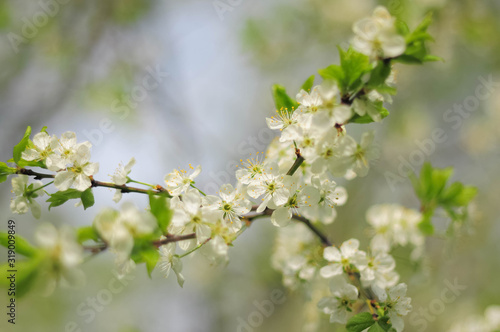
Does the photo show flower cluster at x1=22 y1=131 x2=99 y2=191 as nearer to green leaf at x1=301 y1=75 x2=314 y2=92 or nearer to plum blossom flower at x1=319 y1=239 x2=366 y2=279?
green leaf at x1=301 y1=75 x2=314 y2=92

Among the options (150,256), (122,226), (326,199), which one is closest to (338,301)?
(326,199)

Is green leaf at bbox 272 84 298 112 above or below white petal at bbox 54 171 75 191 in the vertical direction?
above

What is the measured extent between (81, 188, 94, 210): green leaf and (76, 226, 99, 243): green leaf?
0.37 m

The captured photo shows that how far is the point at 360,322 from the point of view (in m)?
1.37

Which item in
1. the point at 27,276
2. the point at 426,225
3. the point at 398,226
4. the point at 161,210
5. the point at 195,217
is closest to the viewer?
the point at 27,276

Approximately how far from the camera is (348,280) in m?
1.58

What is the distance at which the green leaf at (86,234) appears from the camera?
3.36ft

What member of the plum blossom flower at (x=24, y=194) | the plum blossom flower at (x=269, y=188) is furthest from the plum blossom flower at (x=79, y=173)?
the plum blossom flower at (x=269, y=188)

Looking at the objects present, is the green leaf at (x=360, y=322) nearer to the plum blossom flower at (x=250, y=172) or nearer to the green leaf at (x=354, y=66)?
the plum blossom flower at (x=250, y=172)

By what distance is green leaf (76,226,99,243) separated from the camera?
102 cm

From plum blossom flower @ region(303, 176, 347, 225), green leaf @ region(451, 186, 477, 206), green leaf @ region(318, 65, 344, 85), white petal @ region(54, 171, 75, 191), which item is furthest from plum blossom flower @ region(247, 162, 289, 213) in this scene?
green leaf @ region(451, 186, 477, 206)

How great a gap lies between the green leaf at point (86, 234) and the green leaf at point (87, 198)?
0.37 meters

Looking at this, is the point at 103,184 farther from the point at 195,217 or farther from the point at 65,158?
the point at 195,217

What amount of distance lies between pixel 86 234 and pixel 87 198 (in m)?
0.39
